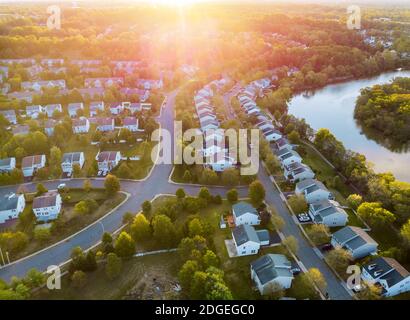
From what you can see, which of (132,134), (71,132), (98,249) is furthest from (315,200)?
(71,132)

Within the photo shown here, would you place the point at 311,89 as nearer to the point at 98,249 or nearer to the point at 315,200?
the point at 315,200

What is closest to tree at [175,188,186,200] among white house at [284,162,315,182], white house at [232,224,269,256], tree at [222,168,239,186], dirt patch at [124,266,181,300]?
tree at [222,168,239,186]

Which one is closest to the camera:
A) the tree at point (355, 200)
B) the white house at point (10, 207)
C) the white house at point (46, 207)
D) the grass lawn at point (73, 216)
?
the grass lawn at point (73, 216)

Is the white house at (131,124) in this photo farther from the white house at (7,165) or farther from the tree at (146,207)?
the tree at (146,207)

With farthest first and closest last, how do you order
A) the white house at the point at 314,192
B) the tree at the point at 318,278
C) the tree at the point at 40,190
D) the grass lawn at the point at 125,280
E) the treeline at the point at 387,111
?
the treeline at the point at 387,111
the tree at the point at 40,190
the white house at the point at 314,192
the grass lawn at the point at 125,280
the tree at the point at 318,278

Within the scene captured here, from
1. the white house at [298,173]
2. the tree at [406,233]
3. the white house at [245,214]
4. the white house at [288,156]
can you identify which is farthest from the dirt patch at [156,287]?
the white house at [288,156]

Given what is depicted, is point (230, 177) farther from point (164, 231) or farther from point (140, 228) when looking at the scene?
point (140, 228)
